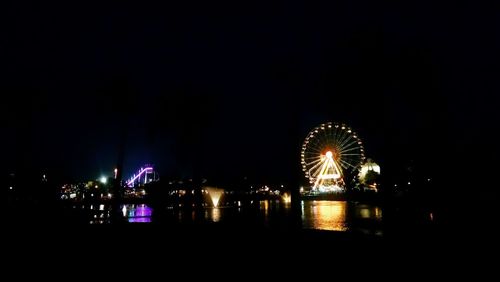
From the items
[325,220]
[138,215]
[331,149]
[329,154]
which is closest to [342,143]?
[331,149]

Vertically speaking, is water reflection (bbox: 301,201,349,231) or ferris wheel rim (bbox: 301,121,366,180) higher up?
ferris wheel rim (bbox: 301,121,366,180)

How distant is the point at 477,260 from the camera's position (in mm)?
8734

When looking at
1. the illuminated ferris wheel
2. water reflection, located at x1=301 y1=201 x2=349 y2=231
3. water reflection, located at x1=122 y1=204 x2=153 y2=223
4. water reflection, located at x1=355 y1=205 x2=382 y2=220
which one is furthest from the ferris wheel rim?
water reflection, located at x1=122 y1=204 x2=153 y2=223

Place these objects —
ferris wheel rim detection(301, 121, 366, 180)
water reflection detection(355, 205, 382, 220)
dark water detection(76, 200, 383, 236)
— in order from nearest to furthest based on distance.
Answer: dark water detection(76, 200, 383, 236), water reflection detection(355, 205, 382, 220), ferris wheel rim detection(301, 121, 366, 180)

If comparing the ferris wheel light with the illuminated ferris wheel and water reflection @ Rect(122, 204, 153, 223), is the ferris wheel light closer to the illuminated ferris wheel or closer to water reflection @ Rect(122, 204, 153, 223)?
the illuminated ferris wheel

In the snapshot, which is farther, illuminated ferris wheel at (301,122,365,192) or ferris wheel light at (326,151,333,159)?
ferris wheel light at (326,151,333,159)

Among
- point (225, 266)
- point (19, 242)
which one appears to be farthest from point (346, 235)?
point (19, 242)

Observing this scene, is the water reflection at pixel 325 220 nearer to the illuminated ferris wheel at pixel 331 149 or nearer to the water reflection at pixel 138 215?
the water reflection at pixel 138 215

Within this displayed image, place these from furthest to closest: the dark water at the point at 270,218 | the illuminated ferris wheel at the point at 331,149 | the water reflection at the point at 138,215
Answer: the illuminated ferris wheel at the point at 331,149
the water reflection at the point at 138,215
the dark water at the point at 270,218

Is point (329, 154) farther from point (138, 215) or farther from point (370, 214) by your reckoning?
point (138, 215)

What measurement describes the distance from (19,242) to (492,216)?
27.7 m

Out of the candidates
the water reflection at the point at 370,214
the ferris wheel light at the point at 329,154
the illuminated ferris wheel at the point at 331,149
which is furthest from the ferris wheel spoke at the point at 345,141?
the water reflection at the point at 370,214

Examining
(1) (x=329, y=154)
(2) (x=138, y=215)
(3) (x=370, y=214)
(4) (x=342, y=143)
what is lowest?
(3) (x=370, y=214)

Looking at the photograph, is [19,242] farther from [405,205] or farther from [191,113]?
[405,205]
